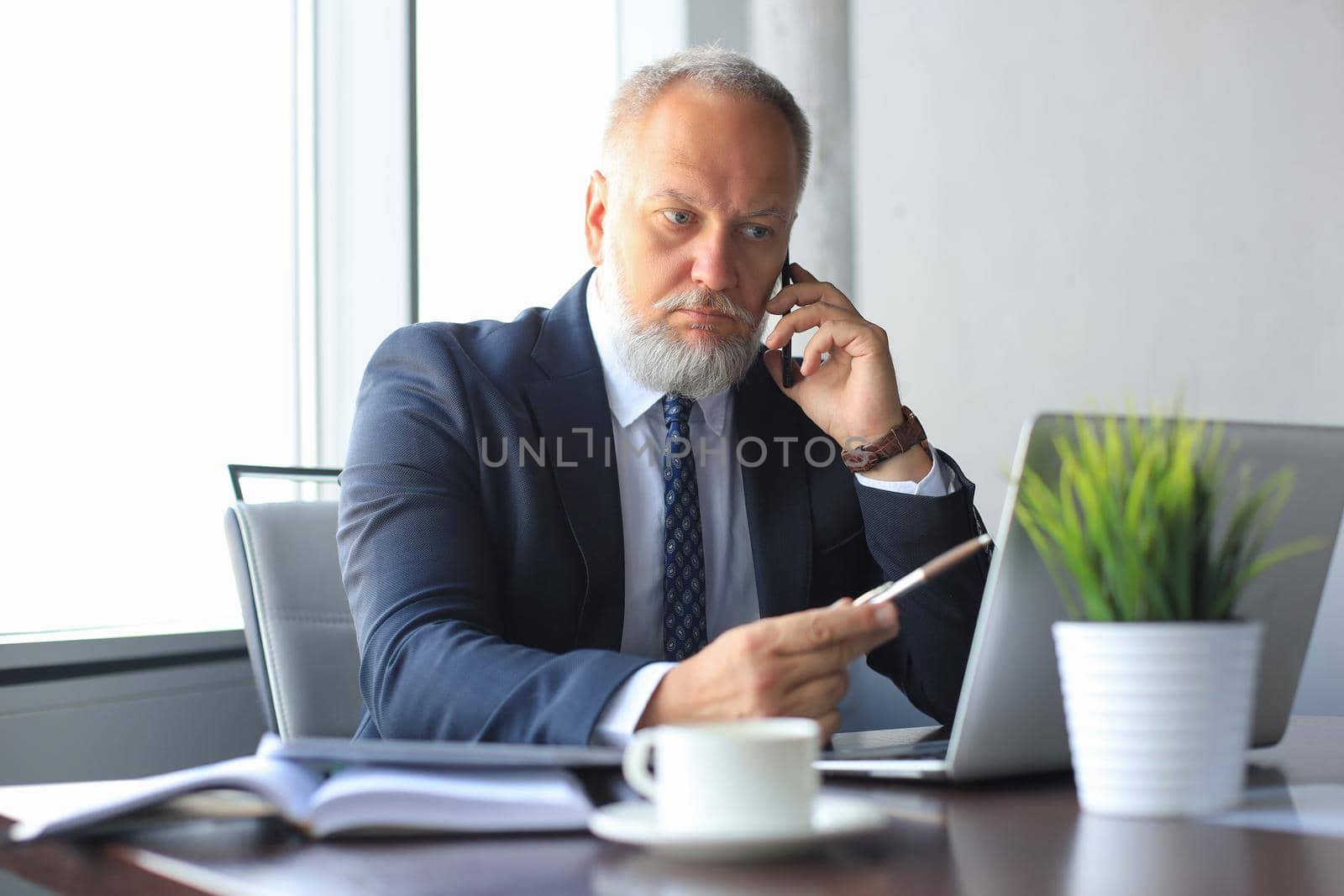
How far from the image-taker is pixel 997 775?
1.01m

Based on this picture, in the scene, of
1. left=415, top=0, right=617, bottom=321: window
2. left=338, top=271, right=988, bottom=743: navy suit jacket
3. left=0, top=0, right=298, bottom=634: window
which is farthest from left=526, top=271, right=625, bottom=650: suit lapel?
left=415, top=0, right=617, bottom=321: window

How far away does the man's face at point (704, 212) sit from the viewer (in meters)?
1.82

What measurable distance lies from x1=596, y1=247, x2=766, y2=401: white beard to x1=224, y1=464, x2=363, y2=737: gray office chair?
1.92ft

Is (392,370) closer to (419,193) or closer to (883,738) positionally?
(883,738)

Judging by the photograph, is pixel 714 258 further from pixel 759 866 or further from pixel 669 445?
pixel 759 866

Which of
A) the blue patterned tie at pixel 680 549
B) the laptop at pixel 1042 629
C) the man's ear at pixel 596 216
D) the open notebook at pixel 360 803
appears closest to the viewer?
the open notebook at pixel 360 803

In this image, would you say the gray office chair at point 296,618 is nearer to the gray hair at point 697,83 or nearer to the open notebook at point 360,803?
the gray hair at point 697,83

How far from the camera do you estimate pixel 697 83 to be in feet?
6.16

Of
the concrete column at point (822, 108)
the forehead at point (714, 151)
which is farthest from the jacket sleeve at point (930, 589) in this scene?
the concrete column at point (822, 108)

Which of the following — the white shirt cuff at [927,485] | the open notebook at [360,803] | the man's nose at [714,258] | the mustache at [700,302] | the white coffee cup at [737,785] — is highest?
the man's nose at [714,258]

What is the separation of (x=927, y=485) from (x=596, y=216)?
2.41 feet

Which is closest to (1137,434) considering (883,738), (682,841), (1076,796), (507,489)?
(1076,796)

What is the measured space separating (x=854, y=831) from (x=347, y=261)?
2.56 m

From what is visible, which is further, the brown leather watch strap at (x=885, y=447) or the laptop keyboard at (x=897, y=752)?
the brown leather watch strap at (x=885, y=447)
